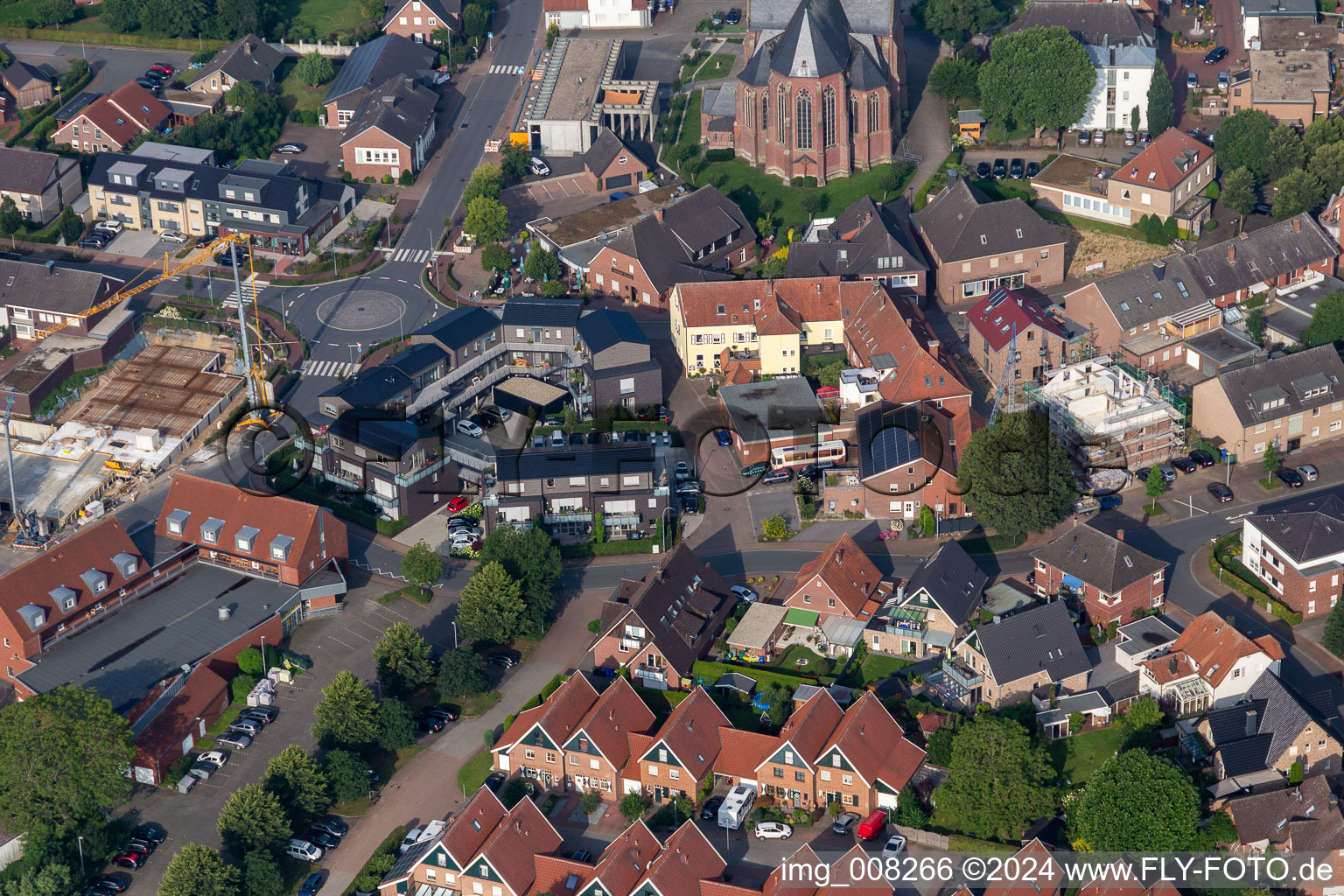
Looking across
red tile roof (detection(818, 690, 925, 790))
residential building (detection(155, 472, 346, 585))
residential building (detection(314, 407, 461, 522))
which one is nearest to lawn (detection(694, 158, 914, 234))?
residential building (detection(314, 407, 461, 522))

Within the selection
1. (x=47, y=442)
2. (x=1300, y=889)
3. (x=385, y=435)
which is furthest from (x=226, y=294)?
(x=1300, y=889)

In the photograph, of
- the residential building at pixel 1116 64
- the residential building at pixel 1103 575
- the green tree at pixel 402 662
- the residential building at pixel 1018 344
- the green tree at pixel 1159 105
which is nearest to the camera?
the green tree at pixel 402 662

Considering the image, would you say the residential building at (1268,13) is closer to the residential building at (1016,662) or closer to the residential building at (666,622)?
the residential building at (1016,662)

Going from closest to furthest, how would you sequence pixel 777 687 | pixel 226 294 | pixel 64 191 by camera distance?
pixel 777 687 < pixel 226 294 < pixel 64 191

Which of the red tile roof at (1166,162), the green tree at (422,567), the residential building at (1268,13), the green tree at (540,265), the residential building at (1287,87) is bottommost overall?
the green tree at (422,567)

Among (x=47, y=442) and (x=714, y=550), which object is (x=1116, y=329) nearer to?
(x=714, y=550)

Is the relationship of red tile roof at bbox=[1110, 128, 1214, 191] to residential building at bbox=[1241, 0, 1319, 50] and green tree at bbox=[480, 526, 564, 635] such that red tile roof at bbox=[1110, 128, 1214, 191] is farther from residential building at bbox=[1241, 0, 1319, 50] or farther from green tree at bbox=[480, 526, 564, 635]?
green tree at bbox=[480, 526, 564, 635]

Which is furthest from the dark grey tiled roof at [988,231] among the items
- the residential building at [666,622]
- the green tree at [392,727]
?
the green tree at [392,727]
